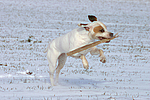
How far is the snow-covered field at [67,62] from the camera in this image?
6785 millimetres

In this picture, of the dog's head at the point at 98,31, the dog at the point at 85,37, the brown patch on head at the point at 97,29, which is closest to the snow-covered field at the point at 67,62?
the dog at the point at 85,37

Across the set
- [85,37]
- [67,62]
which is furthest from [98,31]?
[67,62]

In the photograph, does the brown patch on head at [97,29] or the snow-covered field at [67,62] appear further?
the snow-covered field at [67,62]

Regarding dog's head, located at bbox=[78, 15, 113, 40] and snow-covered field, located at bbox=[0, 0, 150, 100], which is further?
snow-covered field, located at bbox=[0, 0, 150, 100]

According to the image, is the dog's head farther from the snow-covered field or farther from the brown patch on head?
the snow-covered field

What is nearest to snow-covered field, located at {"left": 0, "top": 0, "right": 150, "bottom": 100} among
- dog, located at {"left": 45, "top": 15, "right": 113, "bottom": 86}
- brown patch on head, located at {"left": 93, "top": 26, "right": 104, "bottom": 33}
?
dog, located at {"left": 45, "top": 15, "right": 113, "bottom": 86}

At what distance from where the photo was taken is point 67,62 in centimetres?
1113

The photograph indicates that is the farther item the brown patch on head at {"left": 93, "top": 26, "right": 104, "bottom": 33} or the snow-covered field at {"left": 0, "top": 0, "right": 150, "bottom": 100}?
the snow-covered field at {"left": 0, "top": 0, "right": 150, "bottom": 100}

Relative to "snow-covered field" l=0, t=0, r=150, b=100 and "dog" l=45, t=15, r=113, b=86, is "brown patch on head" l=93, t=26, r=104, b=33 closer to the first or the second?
"dog" l=45, t=15, r=113, b=86

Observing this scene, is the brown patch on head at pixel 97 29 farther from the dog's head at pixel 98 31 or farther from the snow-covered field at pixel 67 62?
the snow-covered field at pixel 67 62

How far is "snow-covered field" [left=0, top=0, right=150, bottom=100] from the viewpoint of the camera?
6785 millimetres

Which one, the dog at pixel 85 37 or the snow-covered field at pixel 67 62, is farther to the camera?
the snow-covered field at pixel 67 62

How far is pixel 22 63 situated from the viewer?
10383mm

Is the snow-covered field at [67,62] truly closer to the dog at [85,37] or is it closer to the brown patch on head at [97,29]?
the dog at [85,37]
